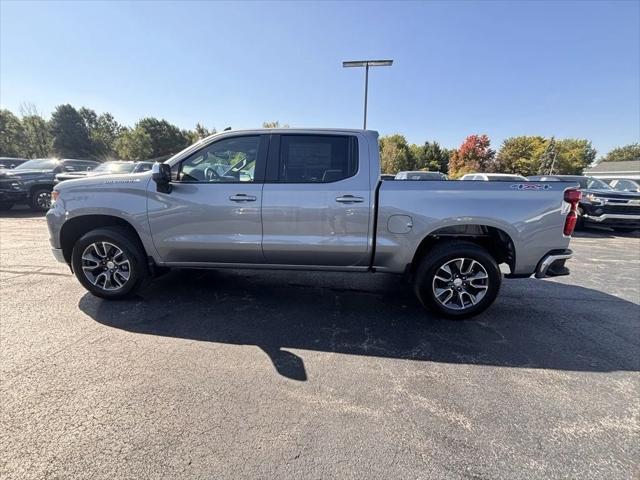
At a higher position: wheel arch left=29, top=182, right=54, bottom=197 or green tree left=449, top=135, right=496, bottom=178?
green tree left=449, top=135, right=496, bottom=178

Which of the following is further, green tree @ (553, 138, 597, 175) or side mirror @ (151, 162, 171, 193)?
green tree @ (553, 138, 597, 175)

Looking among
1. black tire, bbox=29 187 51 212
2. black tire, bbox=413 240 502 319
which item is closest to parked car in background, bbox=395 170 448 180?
black tire, bbox=413 240 502 319

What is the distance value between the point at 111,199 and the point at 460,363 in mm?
4075

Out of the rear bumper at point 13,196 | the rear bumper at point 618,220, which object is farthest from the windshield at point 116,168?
the rear bumper at point 618,220

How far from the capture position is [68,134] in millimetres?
60094

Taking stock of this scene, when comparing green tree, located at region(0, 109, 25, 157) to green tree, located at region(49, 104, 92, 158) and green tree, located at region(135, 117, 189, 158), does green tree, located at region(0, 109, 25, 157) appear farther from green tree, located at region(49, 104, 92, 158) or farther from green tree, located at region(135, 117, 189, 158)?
green tree, located at region(135, 117, 189, 158)

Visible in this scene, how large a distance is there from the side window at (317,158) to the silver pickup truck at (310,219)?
1 centimetres

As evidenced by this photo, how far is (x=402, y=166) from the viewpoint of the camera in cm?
5634

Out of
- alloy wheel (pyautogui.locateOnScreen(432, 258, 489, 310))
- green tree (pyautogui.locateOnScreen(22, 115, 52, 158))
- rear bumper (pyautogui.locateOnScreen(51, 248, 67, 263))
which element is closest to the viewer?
alloy wheel (pyautogui.locateOnScreen(432, 258, 489, 310))

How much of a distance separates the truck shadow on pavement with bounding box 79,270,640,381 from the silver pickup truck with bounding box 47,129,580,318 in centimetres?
40

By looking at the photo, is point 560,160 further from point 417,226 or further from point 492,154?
point 417,226

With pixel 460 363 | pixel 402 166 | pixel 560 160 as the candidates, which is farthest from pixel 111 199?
pixel 560 160

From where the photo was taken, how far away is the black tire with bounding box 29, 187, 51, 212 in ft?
36.6

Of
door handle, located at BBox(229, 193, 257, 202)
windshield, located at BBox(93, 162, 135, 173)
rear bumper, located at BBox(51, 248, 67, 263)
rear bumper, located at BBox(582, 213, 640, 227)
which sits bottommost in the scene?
rear bumper, located at BBox(582, 213, 640, 227)
